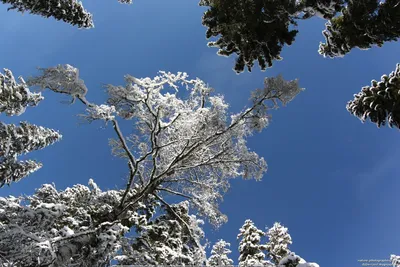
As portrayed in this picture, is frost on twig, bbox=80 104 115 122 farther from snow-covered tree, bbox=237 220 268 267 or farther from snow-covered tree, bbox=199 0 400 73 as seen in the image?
snow-covered tree, bbox=237 220 268 267

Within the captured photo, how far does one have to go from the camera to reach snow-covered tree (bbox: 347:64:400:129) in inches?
291

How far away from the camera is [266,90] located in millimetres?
12031

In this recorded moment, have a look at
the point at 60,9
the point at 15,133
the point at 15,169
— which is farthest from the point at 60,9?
the point at 15,169

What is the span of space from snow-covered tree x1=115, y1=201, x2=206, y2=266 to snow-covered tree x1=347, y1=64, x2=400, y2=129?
744cm

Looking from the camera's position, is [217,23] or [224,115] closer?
[217,23]

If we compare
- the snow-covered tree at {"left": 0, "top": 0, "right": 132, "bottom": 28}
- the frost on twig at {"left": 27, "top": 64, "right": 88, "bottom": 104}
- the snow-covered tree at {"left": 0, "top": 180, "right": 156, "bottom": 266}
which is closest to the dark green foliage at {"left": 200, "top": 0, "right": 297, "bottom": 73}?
the frost on twig at {"left": 27, "top": 64, "right": 88, "bottom": 104}

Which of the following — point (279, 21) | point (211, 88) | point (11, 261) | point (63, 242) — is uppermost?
point (211, 88)

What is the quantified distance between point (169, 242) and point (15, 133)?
8.19m

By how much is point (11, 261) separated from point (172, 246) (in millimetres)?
6144

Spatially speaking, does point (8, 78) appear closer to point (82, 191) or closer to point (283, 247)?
point (82, 191)

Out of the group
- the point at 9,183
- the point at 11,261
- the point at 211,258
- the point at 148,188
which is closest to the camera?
the point at 11,261

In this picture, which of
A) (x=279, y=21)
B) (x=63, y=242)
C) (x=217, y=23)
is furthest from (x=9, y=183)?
(x=279, y=21)

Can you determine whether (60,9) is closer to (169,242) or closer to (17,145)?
(17,145)

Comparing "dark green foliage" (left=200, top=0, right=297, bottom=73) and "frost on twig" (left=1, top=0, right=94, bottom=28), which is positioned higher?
"frost on twig" (left=1, top=0, right=94, bottom=28)
